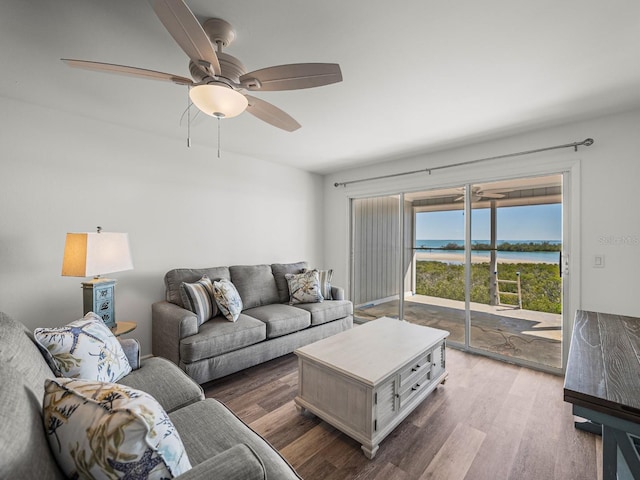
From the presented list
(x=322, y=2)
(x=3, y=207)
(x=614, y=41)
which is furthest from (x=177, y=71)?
(x=614, y=41)

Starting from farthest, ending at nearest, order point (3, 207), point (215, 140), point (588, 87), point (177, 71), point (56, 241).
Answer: point (215, 140) < point (56, 241) < point (3, 207) < point (588, 87) < point (177, 71)

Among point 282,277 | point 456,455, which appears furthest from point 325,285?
point 456,455

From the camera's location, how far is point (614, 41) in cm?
164

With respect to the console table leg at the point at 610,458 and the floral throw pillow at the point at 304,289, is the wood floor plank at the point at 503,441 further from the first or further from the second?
the floral throw pillow at the point at 304,289

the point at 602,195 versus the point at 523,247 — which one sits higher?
the point at 602,195

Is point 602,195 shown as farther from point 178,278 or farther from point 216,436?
point 178,278

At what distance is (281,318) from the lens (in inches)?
119

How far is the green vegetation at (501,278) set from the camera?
117 inches

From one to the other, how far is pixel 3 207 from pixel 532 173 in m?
4.88

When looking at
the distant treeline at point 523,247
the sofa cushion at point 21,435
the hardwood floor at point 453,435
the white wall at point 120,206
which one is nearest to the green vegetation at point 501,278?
the distant treeline at point 523,247

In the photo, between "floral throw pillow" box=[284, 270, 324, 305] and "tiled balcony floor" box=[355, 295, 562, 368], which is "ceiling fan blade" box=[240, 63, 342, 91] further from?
"tiled balcony floor" box=[355, 295, 562, 368]

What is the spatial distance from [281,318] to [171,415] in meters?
1.70

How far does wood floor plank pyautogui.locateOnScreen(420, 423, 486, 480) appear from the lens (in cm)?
161

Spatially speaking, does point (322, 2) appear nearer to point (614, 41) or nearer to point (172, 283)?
point (614, 41)
